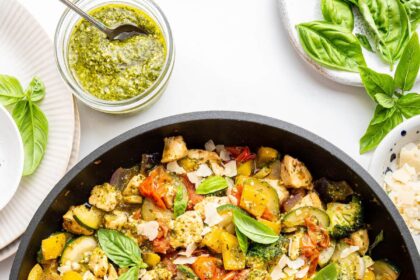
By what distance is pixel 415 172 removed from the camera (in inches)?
125

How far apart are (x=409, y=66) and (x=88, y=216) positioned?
1.57 metres

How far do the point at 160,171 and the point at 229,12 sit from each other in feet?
2.89

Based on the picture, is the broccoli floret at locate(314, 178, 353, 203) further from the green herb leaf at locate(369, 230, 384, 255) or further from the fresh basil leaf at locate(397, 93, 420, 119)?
the fresh basil leaf at locate(397, 93, 420, 119)

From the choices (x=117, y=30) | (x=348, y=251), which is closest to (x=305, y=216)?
(x=348, y=251)

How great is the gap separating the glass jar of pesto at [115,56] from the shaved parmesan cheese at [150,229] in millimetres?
537

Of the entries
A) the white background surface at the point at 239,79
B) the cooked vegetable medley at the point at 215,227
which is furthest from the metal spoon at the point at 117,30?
the cooked vegetable medley at the point at 215,227

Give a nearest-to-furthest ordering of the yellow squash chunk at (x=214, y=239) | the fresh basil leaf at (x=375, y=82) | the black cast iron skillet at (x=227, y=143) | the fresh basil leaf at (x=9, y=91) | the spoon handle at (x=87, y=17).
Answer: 1. the black cast iron skillet at (x=227, y=143)
2. the yellow squash chunk at (x=214, y=239)
3. the spoon handle at (x=87, y=17)
4. the fresh basil leaf at (x=375, y=82)
5. the fresh basil leaf at (x=9, y=91)

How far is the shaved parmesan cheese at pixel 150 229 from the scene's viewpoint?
9.49 ft

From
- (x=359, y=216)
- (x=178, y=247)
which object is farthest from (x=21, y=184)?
(x=359, y=216)

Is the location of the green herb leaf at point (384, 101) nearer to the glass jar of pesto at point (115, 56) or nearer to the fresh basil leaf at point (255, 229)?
the fresh basil leaf at point (255, 229)

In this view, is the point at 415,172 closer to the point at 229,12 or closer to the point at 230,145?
the point at 230,145

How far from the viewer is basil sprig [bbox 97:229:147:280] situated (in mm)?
2871

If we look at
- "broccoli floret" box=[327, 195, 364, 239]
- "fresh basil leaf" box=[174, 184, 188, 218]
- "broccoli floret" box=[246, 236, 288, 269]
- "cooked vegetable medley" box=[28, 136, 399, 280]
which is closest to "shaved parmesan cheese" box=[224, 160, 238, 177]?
"cooked vegetable medley" box=[28, 136, 399, 280]

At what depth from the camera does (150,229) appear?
9.49 feet
